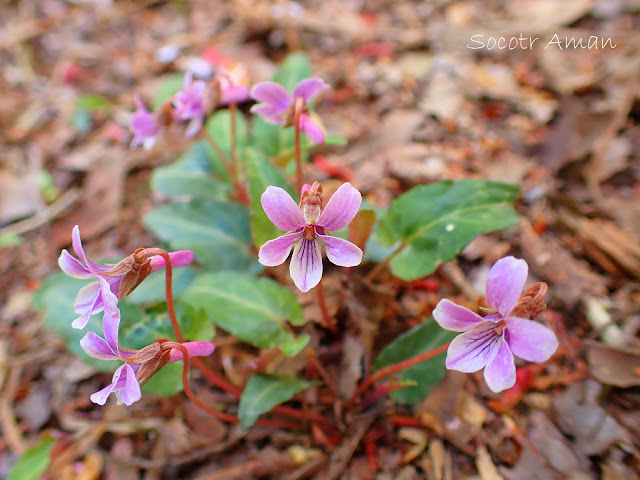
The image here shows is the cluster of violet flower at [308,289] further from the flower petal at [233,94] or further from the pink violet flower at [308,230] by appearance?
the flower petal at [233,94]

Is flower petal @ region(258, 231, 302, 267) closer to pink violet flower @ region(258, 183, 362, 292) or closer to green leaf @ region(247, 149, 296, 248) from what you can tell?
pink violet flower @ region(258, 183, 362, 292)

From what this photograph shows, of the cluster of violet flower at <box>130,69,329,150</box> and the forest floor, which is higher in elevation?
the cluster of violet flower at <box>130,69,329,150</box>

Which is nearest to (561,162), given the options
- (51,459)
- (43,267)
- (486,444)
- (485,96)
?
(485,96)

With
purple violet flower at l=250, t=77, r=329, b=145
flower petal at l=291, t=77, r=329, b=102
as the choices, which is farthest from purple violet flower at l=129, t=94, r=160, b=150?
flower petal at l=291, t=77, r=329, b=102

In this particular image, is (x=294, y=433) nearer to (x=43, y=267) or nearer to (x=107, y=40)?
(x=43, y=267)

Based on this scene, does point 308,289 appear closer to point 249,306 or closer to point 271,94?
point 249,306

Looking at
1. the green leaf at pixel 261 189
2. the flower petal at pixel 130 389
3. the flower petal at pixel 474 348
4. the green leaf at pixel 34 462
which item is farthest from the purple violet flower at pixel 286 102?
the green leaf at pixel 34 462

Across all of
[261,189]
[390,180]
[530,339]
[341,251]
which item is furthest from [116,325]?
[390,180]
